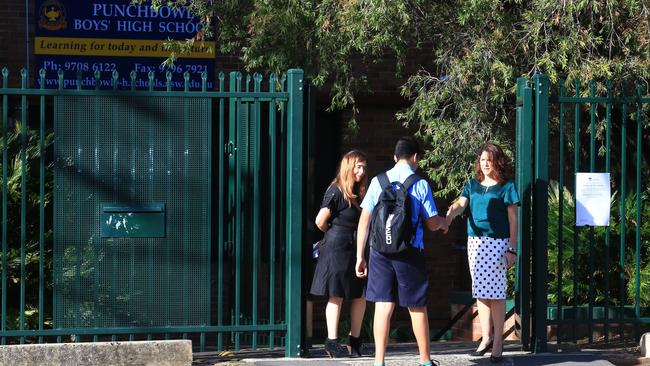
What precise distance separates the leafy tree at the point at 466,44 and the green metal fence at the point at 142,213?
2076 millimetres

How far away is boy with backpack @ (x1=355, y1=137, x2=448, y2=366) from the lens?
7023mm

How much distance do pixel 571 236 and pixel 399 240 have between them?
304 centimetres

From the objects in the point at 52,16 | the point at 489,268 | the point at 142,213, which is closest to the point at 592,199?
the point at 489,268

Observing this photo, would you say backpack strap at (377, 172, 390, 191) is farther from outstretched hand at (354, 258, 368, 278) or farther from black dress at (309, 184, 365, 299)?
black dress at (309, 184, 365, 299)

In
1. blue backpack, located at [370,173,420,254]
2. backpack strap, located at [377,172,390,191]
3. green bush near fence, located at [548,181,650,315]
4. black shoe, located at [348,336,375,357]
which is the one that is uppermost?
backpack strap, located at [377,172,390,191]

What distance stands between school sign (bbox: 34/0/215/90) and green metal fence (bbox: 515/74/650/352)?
4.81 meters

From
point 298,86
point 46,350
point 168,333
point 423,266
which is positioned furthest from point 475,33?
point 46,350

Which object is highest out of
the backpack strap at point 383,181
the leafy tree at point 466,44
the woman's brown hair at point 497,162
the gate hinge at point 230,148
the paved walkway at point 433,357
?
the leafy tree at point 466,44

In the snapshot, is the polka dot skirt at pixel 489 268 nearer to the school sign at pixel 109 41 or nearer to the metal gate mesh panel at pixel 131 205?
the metal gate mesh panel at pixel 131 205

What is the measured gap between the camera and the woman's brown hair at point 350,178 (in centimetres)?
784

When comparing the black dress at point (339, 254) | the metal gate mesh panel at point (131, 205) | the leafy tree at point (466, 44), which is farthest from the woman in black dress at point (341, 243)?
the leafy tree at point (466, 44)

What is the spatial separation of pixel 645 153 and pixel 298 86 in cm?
484

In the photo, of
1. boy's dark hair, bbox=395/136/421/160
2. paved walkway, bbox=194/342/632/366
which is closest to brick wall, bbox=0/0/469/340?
paved walkway, bbox=194/342/632/366

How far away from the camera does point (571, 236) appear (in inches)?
375
